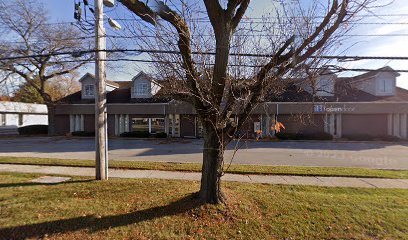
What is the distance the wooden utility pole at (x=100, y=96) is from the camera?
6805 mm

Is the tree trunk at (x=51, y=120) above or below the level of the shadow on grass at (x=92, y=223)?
above

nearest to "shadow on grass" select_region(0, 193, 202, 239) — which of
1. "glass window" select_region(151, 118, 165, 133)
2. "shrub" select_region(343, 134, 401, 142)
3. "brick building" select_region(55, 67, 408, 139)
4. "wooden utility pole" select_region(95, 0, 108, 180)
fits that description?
"wooden utility pole" select_region(95, 0, 108, 180)

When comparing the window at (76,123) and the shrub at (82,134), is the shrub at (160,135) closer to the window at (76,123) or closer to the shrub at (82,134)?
the shrub at (82,134)

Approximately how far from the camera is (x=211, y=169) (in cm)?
473

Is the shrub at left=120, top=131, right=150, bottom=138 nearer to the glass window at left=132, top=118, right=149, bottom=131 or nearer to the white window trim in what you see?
the glass window at left=132, top=118, right=149, bottom=131

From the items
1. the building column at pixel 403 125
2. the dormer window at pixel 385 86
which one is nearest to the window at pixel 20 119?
the dormer window at pixel 385 86

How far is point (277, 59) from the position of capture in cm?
444

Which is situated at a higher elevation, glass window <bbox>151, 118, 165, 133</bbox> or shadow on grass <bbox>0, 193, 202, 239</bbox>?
glass window <bbox>151, 118, 165, 133</bbox>

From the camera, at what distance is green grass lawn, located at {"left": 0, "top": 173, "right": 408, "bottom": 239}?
3855 mm

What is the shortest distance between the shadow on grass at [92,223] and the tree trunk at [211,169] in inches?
11.6

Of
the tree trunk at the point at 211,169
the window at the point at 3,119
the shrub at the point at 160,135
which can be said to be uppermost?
the window at the point at 3,119

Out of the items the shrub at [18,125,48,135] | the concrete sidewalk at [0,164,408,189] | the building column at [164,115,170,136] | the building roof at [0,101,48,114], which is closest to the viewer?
the concrete sidewalk at [0,164,408,189]

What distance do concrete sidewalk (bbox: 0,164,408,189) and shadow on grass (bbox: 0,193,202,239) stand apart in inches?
107

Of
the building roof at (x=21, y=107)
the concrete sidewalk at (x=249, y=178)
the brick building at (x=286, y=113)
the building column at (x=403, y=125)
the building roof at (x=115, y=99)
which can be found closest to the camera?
the concrete sidewalk at (x=249, y=178)
